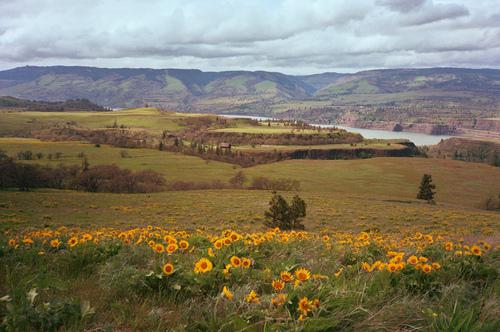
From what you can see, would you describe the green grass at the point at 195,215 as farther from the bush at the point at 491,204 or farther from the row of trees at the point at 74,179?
the bush at the point at 491,204

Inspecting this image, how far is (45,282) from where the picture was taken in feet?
14.2

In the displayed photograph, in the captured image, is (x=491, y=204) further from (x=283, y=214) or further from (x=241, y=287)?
(x=241, y=287)

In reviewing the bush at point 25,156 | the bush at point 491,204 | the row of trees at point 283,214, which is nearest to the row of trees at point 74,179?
the bush at point 25,156

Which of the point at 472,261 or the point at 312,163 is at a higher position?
the point at 472,261

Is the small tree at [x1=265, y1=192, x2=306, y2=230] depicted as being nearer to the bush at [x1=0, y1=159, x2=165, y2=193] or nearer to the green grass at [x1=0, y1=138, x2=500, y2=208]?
the bush at [x1=0, y1=159, x2=165, y2=193]

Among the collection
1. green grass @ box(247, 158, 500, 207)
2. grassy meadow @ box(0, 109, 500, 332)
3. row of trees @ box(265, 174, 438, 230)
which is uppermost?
grassy meadow @ box(0, 109, 500, 332)

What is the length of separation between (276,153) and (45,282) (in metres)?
123

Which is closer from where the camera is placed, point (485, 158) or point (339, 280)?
point (339, 280)

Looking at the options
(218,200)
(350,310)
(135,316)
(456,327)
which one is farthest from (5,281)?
(218,200)

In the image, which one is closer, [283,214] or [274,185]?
[283,214]

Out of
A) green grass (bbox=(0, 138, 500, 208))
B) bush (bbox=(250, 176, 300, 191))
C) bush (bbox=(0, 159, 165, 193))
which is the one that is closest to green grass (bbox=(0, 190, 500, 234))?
bush (bbox=(0, 159, 165, 193))

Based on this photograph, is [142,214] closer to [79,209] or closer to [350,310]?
[79,209]

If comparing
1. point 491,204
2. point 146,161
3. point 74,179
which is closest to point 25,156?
point 146,161

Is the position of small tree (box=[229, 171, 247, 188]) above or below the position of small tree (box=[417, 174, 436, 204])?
below
